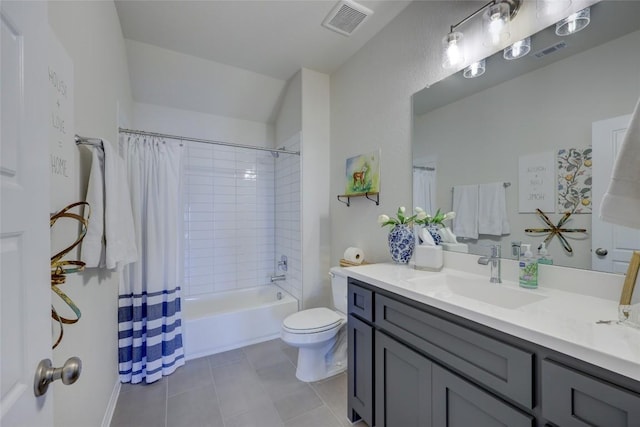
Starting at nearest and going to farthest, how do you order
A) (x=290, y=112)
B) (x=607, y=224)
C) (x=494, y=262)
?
(x=607, y=224) → (x=494, y=262) → (x=290, y=112)

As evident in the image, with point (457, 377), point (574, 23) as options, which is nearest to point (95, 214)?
point (457, 377)

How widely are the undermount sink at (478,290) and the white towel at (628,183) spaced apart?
51 centimetres

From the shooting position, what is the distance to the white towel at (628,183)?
26.8 inches

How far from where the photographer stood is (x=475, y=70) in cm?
147

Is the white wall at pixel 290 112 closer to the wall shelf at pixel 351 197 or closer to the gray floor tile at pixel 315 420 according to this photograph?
the wall shelf at pixel 351 197

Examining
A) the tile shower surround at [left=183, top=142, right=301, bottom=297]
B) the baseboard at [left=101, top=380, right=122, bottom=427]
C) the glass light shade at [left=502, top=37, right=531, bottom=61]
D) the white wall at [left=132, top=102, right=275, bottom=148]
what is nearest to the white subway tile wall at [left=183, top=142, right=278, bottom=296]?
the tile shower surround at [left=183, top=142, right=301, bottom=297]

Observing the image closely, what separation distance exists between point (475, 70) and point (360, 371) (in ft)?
5.78

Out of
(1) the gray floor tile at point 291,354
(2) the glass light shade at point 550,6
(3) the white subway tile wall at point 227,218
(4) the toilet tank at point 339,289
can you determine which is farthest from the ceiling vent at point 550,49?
(3) the white subway tile wall at point 227,218

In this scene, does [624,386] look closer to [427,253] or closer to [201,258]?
[427,253]

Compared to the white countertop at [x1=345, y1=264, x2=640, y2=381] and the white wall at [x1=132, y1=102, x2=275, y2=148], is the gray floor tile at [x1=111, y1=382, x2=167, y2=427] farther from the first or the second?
the white wall at [x1=132, y1=102, x2=275, y2=148]

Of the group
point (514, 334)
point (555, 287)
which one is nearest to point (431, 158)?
point (555, 287)

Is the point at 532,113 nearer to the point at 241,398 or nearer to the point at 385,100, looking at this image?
the point at 385,100

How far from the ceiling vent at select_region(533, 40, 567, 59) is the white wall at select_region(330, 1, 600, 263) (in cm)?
10

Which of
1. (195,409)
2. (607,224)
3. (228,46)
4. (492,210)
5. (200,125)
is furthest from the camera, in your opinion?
(200,125)
